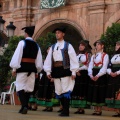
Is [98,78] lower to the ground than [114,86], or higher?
higher

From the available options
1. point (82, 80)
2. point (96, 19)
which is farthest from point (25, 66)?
point (96, 19)

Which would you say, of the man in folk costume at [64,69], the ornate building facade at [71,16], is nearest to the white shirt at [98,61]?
the man in folk costume at [64,69]

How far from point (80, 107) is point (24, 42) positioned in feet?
7.03

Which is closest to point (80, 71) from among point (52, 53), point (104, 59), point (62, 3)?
point (104, 59)

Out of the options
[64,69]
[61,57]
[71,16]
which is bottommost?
[64,69]

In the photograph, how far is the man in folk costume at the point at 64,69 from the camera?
26.3ft

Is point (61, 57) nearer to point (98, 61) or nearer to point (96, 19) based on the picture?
point (98, 61)

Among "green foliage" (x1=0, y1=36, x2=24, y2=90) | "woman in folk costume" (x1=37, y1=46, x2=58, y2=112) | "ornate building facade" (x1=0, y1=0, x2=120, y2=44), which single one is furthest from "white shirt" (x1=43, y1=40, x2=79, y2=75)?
"ornate building facade" (x1=0, y1=0, x2=120, y2=44)

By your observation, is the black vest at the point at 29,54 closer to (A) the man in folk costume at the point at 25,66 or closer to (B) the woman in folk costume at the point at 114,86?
(A) the man in folk costume at the point at 25,66

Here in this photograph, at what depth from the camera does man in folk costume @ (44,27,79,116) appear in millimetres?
8016

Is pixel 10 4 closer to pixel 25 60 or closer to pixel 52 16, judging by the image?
pixel 52 16

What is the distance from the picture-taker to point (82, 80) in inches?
371

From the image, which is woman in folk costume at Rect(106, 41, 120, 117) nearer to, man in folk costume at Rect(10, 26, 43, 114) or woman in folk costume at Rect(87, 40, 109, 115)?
woman in folk costume at Rect(87, 40, 109, 115)

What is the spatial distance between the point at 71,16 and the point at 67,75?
435 inches
